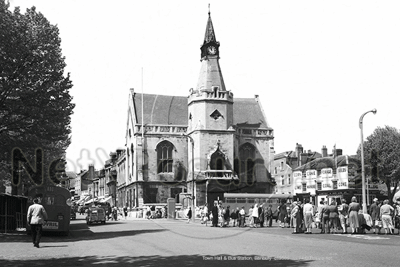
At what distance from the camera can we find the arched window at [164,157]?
65625 millimetres

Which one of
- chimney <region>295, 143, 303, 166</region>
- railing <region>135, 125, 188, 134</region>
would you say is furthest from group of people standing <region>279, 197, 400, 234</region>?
chimney <region>295, 143, 303, 166</region>

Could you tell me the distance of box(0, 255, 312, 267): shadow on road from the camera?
11711mm

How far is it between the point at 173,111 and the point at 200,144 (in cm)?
1054

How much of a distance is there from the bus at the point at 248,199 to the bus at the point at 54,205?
27278 mm

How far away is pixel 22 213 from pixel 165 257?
2134 cm

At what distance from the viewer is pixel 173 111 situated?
7025 cm

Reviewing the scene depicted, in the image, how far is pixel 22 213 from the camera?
105 ft

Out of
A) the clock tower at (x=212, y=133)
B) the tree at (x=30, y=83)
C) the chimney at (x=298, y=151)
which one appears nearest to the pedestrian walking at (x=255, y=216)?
the tree at (x=30, y=83)

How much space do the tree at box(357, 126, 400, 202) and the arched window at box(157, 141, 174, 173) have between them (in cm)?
2428

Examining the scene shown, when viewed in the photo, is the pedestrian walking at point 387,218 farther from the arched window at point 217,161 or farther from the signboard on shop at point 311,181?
the signboard on shop at point 311,181

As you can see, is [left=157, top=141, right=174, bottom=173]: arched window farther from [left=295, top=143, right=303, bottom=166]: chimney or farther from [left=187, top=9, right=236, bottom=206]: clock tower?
[left=295, top=143, right=303, bottom=166]: chimney

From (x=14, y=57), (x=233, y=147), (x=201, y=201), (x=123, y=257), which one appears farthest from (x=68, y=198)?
(x=233, y=147)

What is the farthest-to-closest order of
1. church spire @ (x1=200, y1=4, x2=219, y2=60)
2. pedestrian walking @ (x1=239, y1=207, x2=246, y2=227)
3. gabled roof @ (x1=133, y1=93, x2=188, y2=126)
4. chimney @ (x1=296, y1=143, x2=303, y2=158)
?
1. chimney @ (x1=296, y1=143, x2=303, y2=158)
2. gabled roof @ (x1=133, y1=93, x2=188, y2=126)
3. church spire @ (x1=200, y1=4, x2=219, y2=60)
4. pedestrian walking @ (x1=239, y1=207, x2=246, y2=227)

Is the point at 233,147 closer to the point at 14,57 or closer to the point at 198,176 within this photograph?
the point at 198,176
